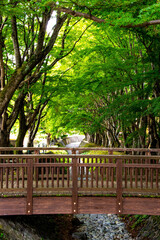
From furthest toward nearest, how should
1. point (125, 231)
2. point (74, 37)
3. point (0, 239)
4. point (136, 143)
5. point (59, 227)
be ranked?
point (136, 143)
point (74, 37)
point (125, 231)
point (59, 227)
point (0, 239)

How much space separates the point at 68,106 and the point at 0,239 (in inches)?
591

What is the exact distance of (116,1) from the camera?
23.4ft

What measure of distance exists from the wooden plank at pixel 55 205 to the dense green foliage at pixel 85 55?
3465mm

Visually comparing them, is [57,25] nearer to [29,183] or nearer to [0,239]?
[29,183]

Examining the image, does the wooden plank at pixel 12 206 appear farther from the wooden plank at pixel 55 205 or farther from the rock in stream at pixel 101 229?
the rock in stream at pixel 101 229

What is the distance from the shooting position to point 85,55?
13.0 meters

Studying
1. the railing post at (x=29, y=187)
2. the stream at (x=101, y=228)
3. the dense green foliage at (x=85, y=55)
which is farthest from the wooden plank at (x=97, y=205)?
the dense green foliage at (x=85, y=55)

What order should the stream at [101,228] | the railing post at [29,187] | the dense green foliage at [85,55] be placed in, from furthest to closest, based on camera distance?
the stream at [101,228] → the dense green foliage at [85,55] → the railing post at [29,187]

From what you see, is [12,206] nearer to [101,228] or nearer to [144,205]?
[144,205]

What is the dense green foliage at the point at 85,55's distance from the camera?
7606 millimetres

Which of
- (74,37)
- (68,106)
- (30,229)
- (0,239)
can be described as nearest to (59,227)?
(30,229)

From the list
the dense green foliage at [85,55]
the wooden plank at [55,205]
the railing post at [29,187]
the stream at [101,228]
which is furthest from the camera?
the stream at [101,228]

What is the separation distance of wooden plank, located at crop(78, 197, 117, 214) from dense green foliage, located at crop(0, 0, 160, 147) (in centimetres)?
346

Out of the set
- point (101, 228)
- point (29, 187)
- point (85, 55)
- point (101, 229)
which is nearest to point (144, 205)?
point (29, 187)
